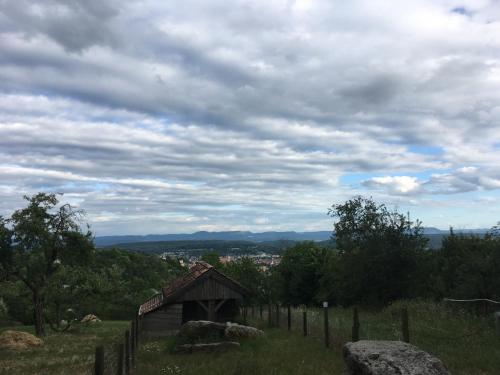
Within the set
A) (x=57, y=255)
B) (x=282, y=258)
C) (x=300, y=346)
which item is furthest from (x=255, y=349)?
(x=282, y=258)

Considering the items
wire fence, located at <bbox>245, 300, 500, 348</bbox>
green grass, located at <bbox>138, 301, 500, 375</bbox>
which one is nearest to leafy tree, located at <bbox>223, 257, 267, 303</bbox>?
wire fence, located at <bbox>245, 300, 500, 348</bbox>

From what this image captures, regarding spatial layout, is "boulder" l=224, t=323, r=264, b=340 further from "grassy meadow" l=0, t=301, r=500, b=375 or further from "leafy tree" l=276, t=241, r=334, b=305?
"leafy tree" l=276, t=241, r=334, b=305

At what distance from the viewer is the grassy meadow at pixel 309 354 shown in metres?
12.9

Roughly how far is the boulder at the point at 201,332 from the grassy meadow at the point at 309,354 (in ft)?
2.88

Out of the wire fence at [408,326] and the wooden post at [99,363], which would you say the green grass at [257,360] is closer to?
the wire fence at [408,326]

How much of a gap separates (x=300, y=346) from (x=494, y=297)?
12154 mm

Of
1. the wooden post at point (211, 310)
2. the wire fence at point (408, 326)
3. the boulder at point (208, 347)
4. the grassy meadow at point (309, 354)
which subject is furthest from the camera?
the wooden post at point (211, 310)

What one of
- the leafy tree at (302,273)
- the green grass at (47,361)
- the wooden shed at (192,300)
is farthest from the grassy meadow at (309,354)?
the leafy tree at (302,273)

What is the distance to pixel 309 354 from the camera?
1526 cm

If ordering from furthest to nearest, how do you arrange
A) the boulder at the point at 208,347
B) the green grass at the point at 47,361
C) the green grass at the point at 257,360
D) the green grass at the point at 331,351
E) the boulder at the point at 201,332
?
1. the boulder at the point at 201,332
2. the boulder at the point at 208,347
3. the green grass at the point at 47,361
4. the green grass at the point at 257,360
5. the green grass at the point at 331,351

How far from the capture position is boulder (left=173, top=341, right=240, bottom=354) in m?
18.1

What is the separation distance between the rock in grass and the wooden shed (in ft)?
27.3

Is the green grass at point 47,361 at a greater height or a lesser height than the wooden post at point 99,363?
lesser

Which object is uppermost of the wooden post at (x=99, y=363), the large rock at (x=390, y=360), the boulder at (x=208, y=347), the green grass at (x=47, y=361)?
the wooden post at (x=99, y=363)
